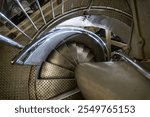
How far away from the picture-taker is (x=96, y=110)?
1416mm

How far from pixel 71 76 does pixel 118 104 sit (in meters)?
2.01

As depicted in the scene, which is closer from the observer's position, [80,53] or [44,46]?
[44,46]

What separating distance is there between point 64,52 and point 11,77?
3.56 feet

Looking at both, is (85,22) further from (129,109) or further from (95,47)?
(129,109)

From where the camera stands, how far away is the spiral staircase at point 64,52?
177 cm

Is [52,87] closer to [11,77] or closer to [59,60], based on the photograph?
[59,60]

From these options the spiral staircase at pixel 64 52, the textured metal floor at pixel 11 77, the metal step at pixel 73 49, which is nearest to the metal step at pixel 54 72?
the spiral staircase at pixel 64 52

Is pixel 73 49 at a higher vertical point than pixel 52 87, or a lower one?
higher

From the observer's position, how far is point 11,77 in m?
2.65

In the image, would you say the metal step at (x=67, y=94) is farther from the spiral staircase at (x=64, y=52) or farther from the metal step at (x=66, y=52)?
the metal step at (x=66, y=52)

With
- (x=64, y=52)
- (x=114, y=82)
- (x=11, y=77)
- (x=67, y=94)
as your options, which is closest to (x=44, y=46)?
(x=11, y=77)

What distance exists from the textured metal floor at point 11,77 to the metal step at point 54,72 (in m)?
0.43

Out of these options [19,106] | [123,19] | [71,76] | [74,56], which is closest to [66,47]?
[74,56]

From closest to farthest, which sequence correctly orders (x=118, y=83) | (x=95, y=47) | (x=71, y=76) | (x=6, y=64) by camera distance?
(x=118, y=83)
(x=6, y=64)
(x=71, y=76)
(x=95, y=47)
